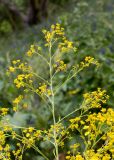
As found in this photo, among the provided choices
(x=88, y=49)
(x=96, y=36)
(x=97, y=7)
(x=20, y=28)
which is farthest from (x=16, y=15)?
(x=88, y=49)

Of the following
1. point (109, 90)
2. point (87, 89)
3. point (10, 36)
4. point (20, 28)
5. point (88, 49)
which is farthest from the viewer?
point (20, 28)

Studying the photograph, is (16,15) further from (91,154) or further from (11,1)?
(91,154)

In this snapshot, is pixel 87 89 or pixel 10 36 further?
pixel 10 36

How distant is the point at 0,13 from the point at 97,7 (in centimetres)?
265

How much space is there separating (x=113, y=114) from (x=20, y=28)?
407 inches

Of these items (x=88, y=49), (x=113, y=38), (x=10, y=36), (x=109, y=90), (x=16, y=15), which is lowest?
(x=109, y=90)

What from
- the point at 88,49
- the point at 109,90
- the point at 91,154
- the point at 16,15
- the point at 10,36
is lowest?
the point at 91,154

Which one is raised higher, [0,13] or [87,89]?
[0,13]

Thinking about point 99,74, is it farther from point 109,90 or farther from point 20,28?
point 20,28

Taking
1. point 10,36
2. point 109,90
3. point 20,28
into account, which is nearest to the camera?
point 109,90

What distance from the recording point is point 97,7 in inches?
451

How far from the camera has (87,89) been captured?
373cm

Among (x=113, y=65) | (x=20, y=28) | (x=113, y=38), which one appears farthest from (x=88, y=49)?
Result: (x=20, y=28)

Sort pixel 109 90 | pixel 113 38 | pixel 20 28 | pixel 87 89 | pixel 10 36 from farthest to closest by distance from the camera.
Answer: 1. pixel 20 28
2. pixel 10 36
3. pixel 113 38
4. pixel 87 89
5. pixel 109 90
